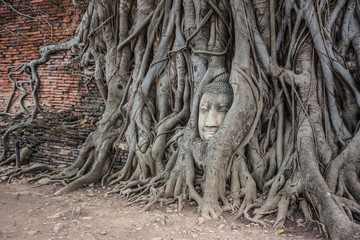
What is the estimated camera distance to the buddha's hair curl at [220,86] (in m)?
3.73

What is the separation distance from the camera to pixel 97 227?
2.89 m

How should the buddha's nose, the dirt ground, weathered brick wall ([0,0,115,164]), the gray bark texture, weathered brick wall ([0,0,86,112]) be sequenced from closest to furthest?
the dirt ground < the gray bark texture < the buddha's nose < weathered brick wall ([0,0,115,164]) < weathered brick wall ([0,0,86,112])

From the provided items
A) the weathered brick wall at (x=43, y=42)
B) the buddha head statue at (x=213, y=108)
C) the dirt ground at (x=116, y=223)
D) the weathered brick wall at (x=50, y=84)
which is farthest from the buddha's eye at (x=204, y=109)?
the weathered brick wall at (x=43, y=42)

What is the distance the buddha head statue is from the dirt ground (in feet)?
3.04

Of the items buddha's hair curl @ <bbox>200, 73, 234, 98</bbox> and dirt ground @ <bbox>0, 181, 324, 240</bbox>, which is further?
buddha's hair curl @ <bbox>200, 73, 234, 98</bbox>

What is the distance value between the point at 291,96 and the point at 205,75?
3.61ft

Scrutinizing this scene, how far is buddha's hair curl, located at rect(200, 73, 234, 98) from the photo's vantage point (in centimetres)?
373

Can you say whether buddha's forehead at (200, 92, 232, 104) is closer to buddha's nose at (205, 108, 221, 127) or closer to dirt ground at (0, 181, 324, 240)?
buddha's nose at (205, 108, 221, 127)

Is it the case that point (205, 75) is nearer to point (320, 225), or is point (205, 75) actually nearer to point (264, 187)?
point (264, 187)

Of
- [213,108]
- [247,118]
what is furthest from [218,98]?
[247,118]

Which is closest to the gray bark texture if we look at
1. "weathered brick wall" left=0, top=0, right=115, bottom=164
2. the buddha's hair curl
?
the buddha's hair curl

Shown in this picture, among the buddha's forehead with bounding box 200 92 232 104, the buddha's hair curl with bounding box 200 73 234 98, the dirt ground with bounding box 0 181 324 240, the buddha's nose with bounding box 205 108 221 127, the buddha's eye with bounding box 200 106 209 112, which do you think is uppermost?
the buddha's hair curl with bounding box 200 73 234 98

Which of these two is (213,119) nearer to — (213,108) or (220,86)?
(213,108)

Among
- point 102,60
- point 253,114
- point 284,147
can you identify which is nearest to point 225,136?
point 253,114
